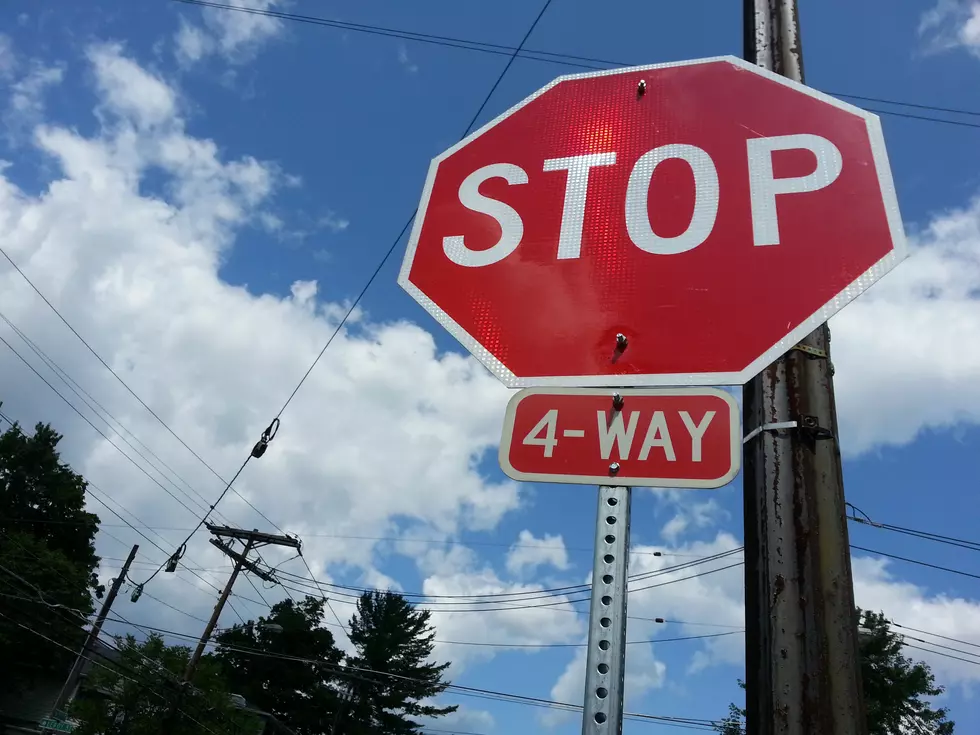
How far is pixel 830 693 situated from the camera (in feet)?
3.85

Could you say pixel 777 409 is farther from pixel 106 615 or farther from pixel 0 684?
pixel 0 684

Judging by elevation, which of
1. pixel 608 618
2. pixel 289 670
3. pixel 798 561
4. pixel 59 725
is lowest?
pixel 59 725

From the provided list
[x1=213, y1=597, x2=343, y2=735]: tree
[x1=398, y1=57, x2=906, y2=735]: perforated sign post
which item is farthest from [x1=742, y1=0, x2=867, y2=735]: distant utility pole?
[x1=213, y1=597, x2=343, y2=735]: tree

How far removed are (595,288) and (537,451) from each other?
0.47m

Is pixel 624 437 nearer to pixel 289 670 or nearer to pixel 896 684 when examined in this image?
pixel 896 684

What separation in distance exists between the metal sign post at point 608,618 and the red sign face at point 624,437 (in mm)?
64

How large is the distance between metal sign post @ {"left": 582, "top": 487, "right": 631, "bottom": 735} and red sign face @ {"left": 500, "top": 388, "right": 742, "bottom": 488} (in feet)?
0.21

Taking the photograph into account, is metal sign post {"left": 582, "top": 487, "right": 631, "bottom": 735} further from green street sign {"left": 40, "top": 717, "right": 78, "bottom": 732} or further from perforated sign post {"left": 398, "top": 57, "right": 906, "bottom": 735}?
green street sign {"left": 40, "top": 717, "right": 78, "bottom": 732}

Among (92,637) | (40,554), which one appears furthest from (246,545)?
(40,554)

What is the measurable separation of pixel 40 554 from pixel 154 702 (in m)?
13.7

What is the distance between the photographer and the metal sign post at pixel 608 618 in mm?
950

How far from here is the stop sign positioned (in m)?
1.38

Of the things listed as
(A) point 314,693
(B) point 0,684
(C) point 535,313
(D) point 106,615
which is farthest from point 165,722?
(C) point 535,313

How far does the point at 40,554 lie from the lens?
101 ft
